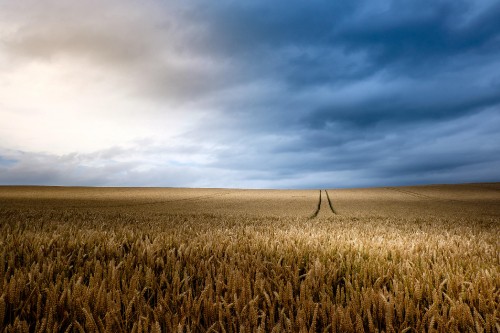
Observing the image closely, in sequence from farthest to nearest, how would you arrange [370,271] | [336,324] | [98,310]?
[370,271] < [98,310] < [336,324]

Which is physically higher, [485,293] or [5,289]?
[5,289]

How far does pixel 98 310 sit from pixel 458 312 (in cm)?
238

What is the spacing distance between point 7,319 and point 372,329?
238 centimetres

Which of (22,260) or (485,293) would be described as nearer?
(485,293)

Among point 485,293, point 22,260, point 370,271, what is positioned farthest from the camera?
point 22,260

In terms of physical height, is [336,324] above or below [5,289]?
below

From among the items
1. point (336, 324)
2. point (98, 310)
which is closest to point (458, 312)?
point (336, 324)

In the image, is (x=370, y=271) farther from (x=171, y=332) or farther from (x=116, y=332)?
(x=116, y=332)

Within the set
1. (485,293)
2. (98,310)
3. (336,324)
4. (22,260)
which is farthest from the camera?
(22,260)

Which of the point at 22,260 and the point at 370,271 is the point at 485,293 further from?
the point at 22,260

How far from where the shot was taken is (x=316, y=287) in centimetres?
261

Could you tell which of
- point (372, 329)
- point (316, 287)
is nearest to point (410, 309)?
point (372, 329)

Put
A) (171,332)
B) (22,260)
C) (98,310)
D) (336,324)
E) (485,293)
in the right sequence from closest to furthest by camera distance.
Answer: (171,332) < (336,324) < (98,310) < (485,293) < (22,260)

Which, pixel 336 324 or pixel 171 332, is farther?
pixel 336 324
